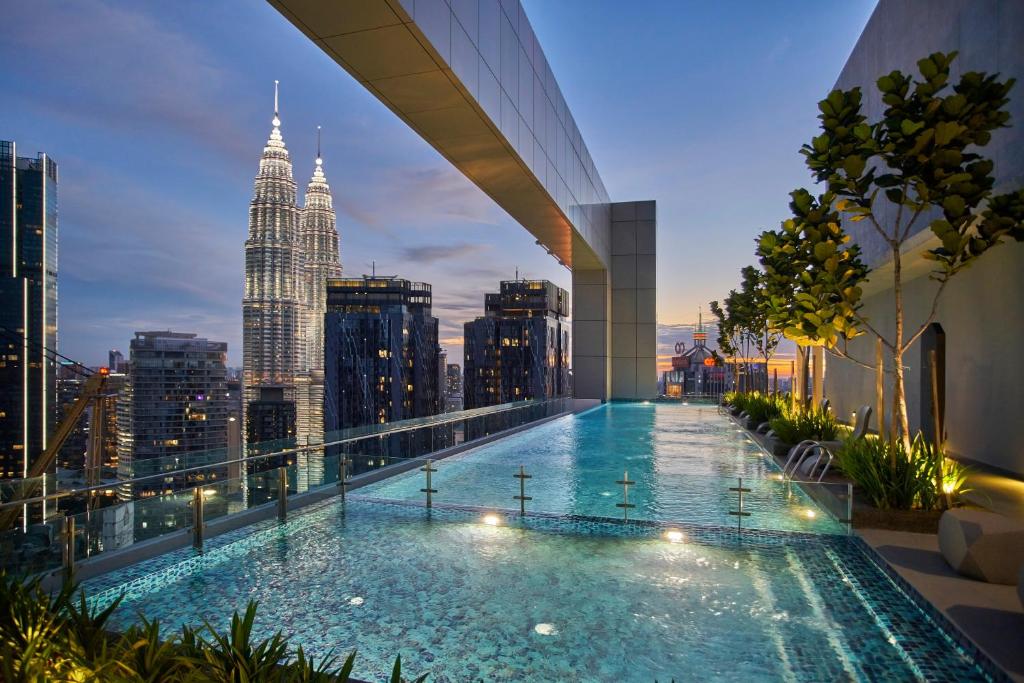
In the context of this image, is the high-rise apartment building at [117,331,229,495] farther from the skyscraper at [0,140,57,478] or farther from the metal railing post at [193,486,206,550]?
the metal railing post at [193,486,206,550]

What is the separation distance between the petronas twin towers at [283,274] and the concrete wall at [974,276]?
85076mm

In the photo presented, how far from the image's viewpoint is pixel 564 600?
12.8ft

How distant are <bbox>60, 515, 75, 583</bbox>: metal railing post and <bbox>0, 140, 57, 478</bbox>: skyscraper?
2575cm

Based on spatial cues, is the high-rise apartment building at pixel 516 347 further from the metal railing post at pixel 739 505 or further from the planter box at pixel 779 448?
the metal railing post at pixel 739 505

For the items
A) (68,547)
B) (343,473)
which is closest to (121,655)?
(68,547)

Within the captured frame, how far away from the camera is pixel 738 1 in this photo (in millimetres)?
13555

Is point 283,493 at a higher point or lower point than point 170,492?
lower

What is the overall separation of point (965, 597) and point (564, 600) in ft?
8.01

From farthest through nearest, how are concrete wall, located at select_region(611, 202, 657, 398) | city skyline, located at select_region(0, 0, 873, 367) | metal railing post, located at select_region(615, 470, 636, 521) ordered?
concrete wall, located at select_region(611, 202, 657, 398) < city skyline, located at select_region(0, 0, 873, 367) < metal railing post, located at select_region(615, 470, 636, 521)

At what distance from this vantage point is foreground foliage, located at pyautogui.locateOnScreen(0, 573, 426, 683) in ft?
7.05

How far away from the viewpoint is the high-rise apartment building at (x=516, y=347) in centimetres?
5738

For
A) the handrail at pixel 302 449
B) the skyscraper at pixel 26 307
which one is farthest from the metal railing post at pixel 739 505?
the skyscraper at pixel 26 307

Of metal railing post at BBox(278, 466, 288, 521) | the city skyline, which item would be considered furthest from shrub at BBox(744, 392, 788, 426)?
metal railing post at BBox(278, 466, 288, 521)

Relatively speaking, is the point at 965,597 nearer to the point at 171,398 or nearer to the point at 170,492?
the point at 170,492
